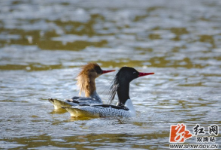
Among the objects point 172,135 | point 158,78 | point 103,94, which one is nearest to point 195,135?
point 172,135

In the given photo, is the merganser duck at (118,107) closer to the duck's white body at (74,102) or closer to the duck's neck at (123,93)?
the duck's neck at (123,93)

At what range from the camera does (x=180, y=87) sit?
1183cm

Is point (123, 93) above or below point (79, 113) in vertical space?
above

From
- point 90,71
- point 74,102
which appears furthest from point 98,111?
point 90,71

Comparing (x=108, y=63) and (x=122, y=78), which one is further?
(x=108, y=63)

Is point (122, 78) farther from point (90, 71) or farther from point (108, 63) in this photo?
point (108, 63)

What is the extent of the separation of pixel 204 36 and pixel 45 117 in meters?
10.5

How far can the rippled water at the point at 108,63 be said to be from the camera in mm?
8117

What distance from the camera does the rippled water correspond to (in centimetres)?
812

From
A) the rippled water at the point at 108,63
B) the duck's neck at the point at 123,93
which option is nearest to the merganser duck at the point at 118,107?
the duck's neck at the point at 123,93

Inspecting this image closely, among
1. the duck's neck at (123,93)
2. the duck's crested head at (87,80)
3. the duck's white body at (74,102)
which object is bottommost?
the duck's white body at (74,102)

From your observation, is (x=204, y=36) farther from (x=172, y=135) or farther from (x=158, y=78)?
(x=172, y=135)

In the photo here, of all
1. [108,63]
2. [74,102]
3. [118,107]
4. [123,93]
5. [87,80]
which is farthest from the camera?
[108,63]

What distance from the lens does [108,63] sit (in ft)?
46.6
